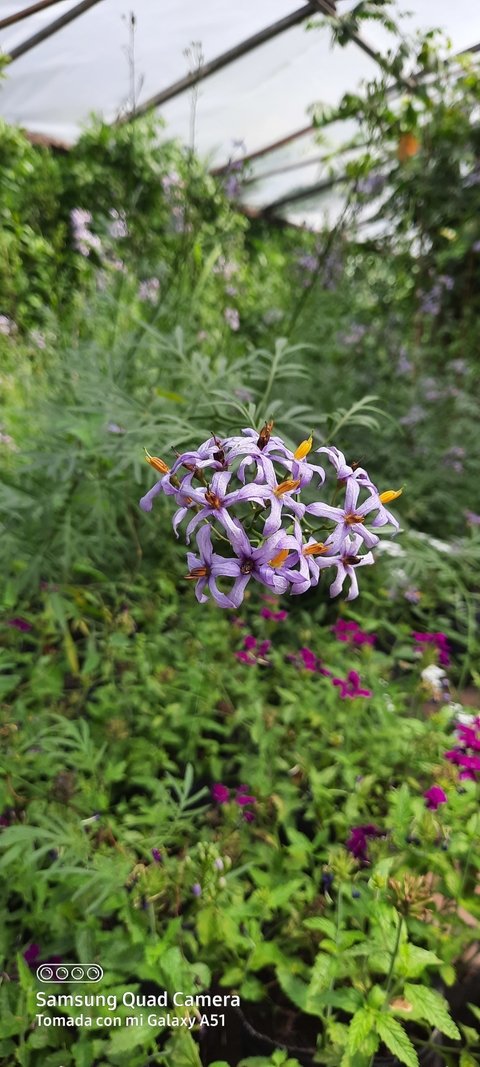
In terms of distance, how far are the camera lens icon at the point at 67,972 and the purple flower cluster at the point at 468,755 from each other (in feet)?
2.28

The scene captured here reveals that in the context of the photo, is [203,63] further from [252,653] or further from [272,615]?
[252,653]

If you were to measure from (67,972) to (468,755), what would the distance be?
814mm

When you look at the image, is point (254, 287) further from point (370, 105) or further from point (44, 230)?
point (370, 105)

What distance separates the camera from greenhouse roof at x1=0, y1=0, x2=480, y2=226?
12.0ft

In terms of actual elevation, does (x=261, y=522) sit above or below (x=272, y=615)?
above

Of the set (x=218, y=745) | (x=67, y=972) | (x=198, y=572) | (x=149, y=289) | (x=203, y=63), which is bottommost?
(x=67, y=972)

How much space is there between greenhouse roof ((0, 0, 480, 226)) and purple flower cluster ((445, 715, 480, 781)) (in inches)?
100

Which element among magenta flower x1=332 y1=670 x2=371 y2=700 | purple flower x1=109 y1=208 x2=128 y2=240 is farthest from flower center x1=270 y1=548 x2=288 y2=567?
purple flower x1=109 y1=208 x2=128 y2=240

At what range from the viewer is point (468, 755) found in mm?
1256

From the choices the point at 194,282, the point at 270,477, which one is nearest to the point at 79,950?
the point at 270,477

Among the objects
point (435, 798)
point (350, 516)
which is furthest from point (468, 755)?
point (350, 516)

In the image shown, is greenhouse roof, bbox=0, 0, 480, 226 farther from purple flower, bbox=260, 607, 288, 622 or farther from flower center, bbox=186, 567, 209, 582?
flower center, bbox=186, 567, 209, 582

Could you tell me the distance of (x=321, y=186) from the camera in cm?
674

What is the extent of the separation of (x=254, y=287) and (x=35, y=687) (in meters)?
4.93
